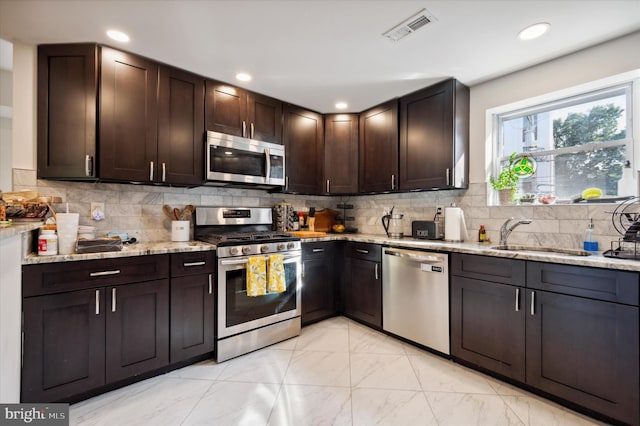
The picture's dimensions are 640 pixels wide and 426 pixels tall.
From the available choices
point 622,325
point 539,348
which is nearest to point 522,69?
point 622,325

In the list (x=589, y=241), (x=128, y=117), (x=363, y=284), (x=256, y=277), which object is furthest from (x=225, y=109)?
(x=589, y=241)

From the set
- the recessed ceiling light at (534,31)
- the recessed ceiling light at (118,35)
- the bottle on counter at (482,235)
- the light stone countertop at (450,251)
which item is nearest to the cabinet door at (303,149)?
the light stone countertop at (450,251)

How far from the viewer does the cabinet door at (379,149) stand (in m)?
3.06

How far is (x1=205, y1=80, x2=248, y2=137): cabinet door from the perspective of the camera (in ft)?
8.42

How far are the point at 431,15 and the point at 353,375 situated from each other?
2.50 m

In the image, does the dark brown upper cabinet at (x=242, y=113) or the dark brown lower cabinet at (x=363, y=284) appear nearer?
the dark brown upper cabinet at (x=242, y=113)

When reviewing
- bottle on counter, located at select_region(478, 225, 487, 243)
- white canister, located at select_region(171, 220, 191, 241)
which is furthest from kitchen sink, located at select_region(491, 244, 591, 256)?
white canister, located at select_region(171, 220, 191, 241)

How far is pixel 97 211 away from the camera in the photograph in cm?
229

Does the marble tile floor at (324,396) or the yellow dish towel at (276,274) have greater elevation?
the yellow dish towel at (276,274)

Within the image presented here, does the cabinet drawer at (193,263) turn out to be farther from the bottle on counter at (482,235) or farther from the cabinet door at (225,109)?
the bottle on counter at (482,235)

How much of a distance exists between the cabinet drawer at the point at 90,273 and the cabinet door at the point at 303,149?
1569 mm

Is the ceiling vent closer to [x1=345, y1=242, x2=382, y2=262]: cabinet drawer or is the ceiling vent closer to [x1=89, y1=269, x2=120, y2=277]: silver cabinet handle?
[x1=345, y1=242, x2=382, y2=262]: cabinet drawer

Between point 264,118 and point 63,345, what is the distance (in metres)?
2.39

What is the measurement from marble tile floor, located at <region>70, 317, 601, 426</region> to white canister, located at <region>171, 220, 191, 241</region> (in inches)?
41.9
